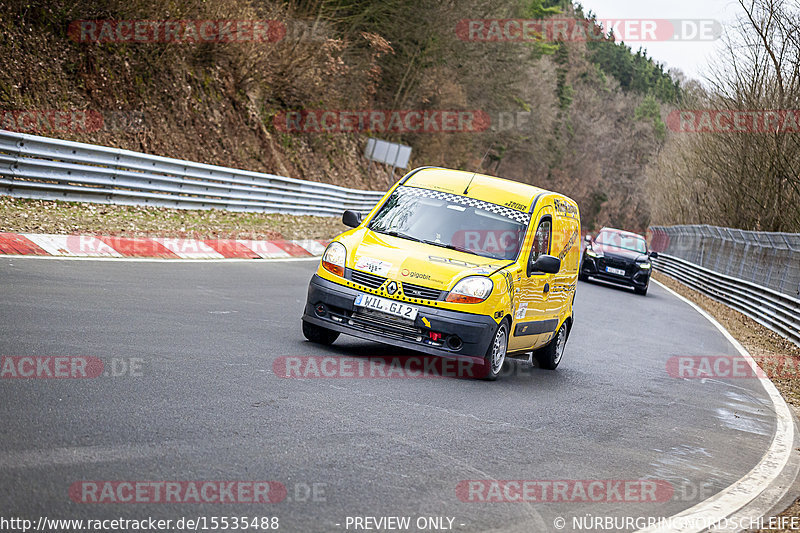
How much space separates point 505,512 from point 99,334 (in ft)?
14.3

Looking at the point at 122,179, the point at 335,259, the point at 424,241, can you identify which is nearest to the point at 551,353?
the point at 424,241

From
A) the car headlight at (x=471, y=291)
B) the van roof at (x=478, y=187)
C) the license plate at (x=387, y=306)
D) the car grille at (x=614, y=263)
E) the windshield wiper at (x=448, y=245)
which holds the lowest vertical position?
the car grille at (x=614, y=263)

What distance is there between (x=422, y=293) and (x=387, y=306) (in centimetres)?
35

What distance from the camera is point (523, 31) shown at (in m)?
55.0

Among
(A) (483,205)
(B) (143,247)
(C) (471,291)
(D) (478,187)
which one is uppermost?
(D) (478,187)

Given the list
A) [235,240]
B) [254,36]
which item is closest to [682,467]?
[235,240]

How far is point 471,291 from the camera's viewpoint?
8.94 m

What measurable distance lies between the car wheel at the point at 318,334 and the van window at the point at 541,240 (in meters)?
2.25

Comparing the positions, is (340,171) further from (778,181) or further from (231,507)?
(231,507)

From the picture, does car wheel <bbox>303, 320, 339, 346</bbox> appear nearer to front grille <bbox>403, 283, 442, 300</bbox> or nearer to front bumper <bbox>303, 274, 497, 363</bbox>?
front bumper <bbox>303, 274, 497, 363</bbox>

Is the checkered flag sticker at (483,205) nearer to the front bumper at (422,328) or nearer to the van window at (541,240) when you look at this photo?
the van window at (541,240)

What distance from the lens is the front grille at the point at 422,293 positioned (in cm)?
889

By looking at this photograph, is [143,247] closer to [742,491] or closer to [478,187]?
[478,187]

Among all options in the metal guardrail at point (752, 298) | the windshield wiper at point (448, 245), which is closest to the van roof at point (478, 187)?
the windshield wiper at point (448, 245)
